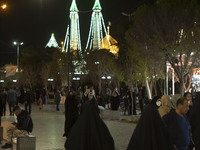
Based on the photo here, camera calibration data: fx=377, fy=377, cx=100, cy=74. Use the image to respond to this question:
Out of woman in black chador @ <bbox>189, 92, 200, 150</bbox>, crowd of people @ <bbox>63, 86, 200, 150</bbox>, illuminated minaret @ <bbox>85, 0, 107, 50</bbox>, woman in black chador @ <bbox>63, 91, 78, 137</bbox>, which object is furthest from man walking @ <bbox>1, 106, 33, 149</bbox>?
illuminated minaret @ <bbox>85, 0, 107, 50</bbox>

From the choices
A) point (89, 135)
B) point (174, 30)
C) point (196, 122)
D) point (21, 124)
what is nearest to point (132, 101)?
point (174, 30)

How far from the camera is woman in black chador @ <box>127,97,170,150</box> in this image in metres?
5.57

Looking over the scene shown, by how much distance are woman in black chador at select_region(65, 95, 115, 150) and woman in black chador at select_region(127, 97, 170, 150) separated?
87 centimetres

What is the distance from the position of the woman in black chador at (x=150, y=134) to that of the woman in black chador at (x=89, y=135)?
87cm

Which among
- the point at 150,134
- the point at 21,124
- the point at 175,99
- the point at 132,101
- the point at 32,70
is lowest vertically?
the point at 21,124

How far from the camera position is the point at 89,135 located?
21.2 ft

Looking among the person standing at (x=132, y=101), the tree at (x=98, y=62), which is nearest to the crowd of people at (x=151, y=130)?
the person standing at (x=132, y=101)

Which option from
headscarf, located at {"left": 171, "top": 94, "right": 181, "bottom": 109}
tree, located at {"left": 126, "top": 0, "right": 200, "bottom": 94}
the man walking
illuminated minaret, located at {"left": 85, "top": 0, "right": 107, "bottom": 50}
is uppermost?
illuminated minaret, located at {"left": 85, "top": 0, "right": 107, "bottom": 50}

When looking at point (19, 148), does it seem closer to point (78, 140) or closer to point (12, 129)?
point (12, 129)

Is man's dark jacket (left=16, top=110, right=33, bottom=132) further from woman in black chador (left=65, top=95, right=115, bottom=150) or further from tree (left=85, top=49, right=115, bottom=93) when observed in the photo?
tree (left=85, top=49, right=115, bottom=93)

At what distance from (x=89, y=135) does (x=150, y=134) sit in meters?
1.27

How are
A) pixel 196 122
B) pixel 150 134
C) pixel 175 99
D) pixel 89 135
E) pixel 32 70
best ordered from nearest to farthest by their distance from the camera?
pixel 150 134, pixel 89 135, pixel 196 122, pixel 175 99, pixel 32 70

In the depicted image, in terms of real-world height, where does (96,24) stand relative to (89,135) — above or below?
above

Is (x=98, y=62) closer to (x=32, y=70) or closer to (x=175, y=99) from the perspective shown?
(x=32, y=70)
